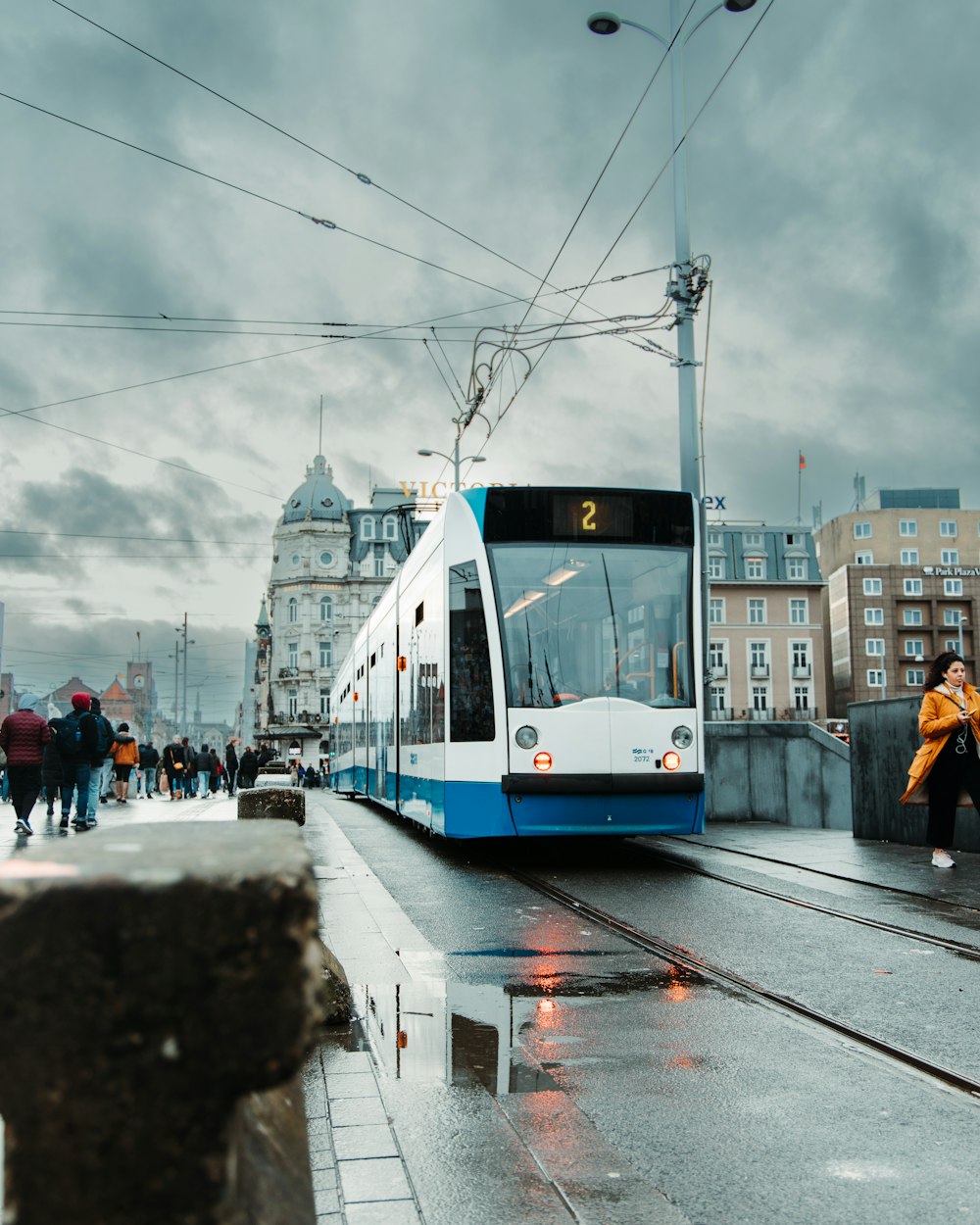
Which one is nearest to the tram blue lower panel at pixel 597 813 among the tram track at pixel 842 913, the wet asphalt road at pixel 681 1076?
the tram track at pixel 842 913

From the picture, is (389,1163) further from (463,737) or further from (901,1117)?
(463,737)

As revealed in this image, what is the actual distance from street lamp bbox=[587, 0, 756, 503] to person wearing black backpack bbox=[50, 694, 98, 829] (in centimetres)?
802

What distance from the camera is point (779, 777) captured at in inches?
717

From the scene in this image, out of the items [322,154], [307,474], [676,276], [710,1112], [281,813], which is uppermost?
[307,474]

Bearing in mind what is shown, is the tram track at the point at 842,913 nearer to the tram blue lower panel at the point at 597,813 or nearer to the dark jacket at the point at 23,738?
the tram blue lower panel at the point at 597,813

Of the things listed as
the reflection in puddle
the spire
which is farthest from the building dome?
the reflection in puddle

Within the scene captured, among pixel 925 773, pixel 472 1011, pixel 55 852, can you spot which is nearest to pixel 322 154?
pixel 925 773

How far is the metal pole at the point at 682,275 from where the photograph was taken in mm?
16438

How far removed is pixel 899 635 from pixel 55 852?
92.5 m

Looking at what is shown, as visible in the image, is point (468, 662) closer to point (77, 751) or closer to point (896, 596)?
point (77, 751)

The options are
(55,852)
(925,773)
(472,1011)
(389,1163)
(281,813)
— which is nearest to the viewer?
(55,852)

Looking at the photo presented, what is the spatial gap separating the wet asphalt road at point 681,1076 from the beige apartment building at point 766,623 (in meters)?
81.7

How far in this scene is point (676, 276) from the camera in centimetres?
1702

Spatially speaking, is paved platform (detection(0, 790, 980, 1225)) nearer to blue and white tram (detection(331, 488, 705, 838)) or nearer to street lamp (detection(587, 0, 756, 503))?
blue and white tram (detection(331, 488, 705, 838))
